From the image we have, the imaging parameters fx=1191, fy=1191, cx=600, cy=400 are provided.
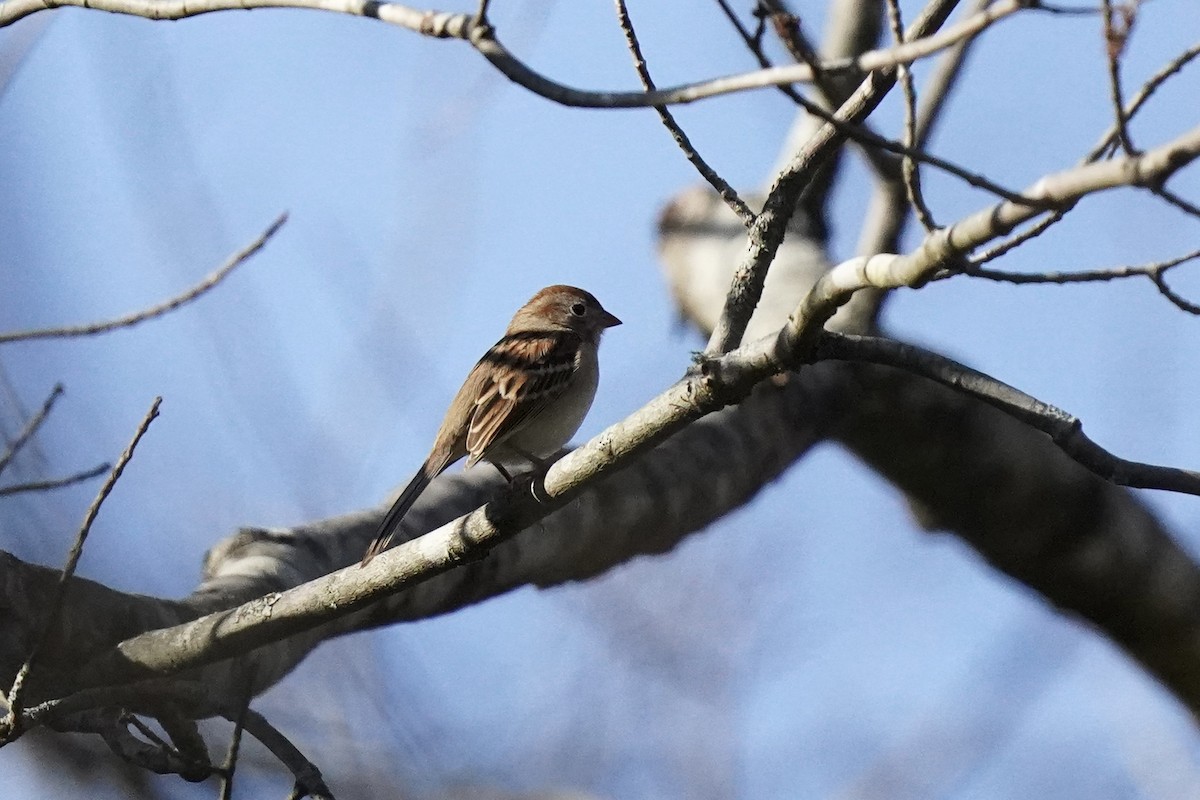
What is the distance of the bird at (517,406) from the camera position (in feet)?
15.3

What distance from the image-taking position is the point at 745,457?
18.8ft

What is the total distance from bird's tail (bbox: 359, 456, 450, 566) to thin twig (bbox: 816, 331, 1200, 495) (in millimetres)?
1833

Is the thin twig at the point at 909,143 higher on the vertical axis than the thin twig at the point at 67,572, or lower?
higher

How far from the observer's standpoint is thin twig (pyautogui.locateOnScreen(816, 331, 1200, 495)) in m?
2.58

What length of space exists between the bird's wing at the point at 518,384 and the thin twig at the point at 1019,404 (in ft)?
7.01

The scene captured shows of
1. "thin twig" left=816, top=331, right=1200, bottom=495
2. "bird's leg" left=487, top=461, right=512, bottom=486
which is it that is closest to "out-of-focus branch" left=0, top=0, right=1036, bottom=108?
"thin twig" left=816, top=331, right=1200, bottom=495

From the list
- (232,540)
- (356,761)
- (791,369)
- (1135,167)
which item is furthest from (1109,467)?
(232,540)

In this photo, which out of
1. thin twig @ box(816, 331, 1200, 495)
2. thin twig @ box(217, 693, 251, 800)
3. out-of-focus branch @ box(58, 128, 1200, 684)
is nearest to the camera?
out-of-focus branch @ box(58, 128, 1200, 684)

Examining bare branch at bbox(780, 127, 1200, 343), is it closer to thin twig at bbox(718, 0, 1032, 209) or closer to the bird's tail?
thin twig at bbox(718, 0, 1032, 209)

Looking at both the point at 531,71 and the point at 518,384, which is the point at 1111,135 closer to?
the point at 531,71

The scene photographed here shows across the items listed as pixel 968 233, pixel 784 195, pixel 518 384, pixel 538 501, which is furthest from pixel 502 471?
pixel 968 233

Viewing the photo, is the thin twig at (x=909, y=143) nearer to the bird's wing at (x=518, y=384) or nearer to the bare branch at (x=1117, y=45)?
the bare branch at (x=1117, y=45)

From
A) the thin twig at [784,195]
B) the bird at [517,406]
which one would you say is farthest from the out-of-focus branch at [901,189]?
the thin twig at [784,195]

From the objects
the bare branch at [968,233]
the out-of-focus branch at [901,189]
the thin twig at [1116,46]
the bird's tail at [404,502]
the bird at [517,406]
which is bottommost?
the bird's tail at [404,502]
